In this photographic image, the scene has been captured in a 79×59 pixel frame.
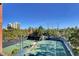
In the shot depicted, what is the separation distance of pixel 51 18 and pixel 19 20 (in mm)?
352

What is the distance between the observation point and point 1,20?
223 centimetres

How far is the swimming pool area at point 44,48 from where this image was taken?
7.17 ft

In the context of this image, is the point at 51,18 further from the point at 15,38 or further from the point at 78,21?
the point at 15,38

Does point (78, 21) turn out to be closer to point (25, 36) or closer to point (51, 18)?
point (51, 18)

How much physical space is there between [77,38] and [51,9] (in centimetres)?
42

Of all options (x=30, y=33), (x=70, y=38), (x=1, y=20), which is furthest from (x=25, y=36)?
(x=70, y=38)

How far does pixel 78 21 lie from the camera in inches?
87.3

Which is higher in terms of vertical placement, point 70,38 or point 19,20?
point 19,20

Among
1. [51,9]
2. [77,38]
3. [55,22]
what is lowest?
[77,38]

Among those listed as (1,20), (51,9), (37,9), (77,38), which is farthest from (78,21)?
(1,20)

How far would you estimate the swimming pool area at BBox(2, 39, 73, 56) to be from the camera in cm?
219

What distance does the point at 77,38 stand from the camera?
7.19 feet

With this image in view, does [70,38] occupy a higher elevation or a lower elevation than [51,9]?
lower

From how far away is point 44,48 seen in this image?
2195 mm
